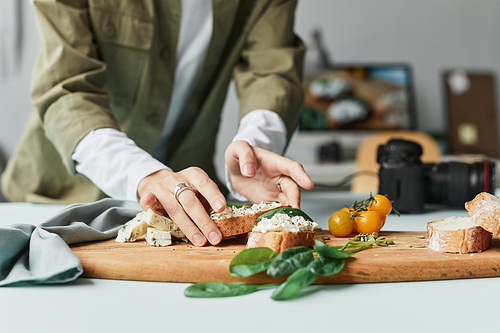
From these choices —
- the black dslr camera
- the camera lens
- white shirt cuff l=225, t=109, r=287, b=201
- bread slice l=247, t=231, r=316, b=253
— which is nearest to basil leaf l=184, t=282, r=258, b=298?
bread slice l=247, t=231, r=316, b=253

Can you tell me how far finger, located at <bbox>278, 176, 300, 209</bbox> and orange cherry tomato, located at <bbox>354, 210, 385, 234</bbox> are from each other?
14 centimetres

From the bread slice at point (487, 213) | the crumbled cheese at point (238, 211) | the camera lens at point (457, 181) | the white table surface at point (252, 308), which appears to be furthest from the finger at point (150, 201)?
the camera lens at point (457, 181)

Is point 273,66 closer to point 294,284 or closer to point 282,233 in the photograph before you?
point 282,233

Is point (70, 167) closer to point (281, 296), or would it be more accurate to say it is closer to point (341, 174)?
point (281, 296)

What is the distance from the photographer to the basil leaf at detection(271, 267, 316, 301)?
496mm

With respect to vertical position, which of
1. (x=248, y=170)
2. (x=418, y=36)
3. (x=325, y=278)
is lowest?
(x=325, y=278)

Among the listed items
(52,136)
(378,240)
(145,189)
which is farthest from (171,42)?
Result: (378,240)

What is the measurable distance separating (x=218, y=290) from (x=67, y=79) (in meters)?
0.83

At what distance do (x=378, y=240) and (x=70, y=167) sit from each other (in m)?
0.75

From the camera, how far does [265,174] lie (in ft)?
3.34

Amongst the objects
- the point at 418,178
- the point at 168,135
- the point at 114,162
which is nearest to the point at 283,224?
the point at 114,162

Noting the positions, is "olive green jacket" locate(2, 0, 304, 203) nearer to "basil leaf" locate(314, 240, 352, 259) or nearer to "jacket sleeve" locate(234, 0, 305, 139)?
"jacket sleeve" locate(234, 0, 305, 139)

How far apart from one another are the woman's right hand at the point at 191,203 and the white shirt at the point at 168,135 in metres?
0.10

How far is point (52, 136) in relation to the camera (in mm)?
1079
